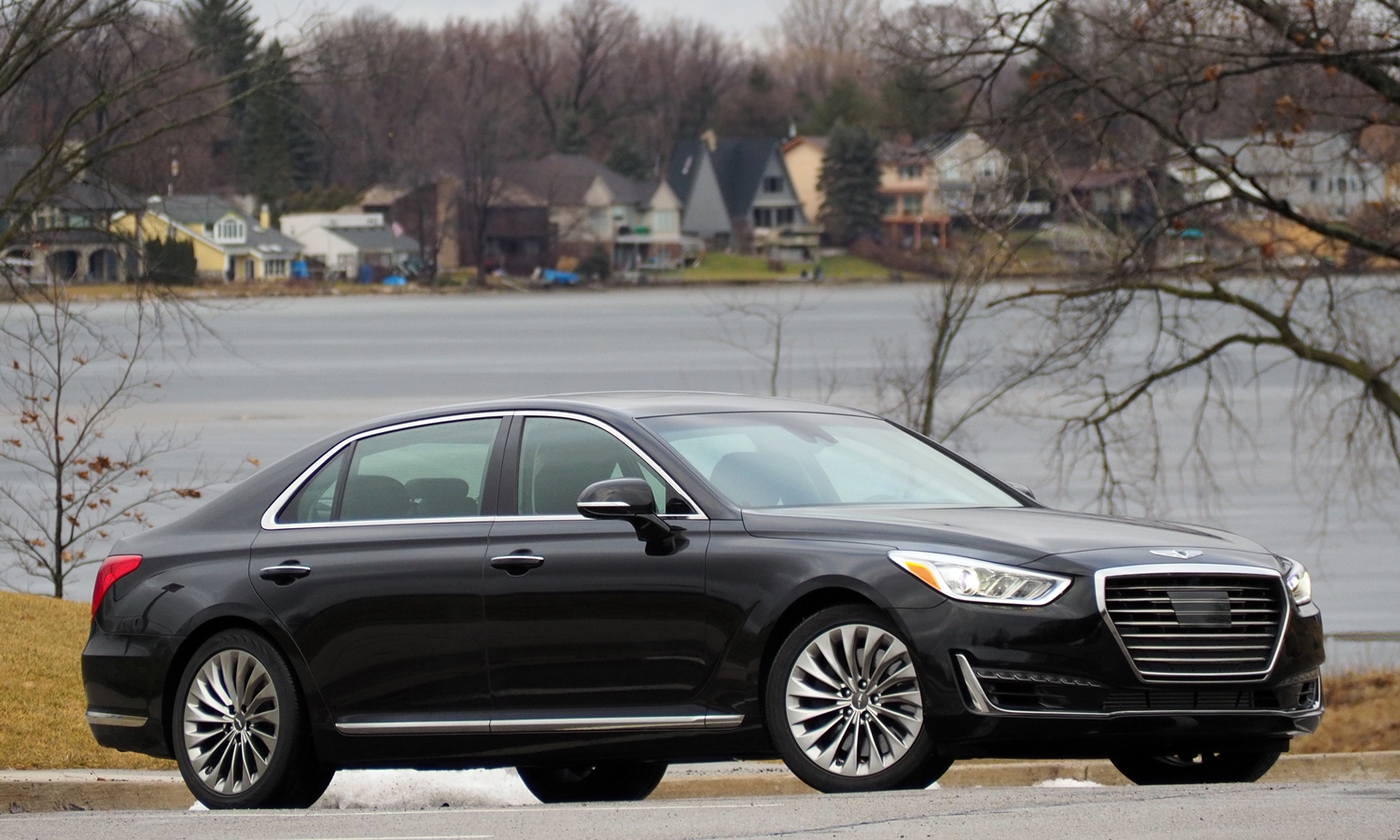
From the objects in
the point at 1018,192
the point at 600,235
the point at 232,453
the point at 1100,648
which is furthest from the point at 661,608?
the point at 600,235

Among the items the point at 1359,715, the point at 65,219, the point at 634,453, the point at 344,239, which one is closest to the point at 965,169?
the point at 1359,715

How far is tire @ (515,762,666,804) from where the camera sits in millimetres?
8859

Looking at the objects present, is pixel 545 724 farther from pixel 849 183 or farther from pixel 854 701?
pixel 849 183

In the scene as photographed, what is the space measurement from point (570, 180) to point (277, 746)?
127 metres

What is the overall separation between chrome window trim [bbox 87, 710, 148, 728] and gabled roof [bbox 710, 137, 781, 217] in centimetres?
13293

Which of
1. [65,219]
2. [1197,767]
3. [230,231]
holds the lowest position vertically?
[1197,767]

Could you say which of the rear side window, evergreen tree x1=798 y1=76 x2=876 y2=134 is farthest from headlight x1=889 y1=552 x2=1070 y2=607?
evergreen tree x1=798 y1=76 x2=876 y2=134

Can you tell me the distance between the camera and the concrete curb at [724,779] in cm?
928

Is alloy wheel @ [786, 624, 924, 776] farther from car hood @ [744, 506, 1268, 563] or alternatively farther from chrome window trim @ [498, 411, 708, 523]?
chrome window trim @ [498, 411, 708, 523]

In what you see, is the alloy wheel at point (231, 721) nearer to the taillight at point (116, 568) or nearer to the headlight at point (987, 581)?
the taillight at point (116, 568)

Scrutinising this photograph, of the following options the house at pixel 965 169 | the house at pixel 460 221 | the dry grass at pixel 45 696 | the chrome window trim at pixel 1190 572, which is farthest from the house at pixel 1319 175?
the house at pixel 460 221

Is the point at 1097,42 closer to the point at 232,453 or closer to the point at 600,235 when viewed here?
the point at 232,453

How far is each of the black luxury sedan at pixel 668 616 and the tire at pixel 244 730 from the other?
1cm

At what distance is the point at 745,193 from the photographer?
5581 inches
